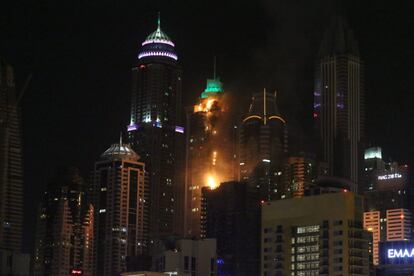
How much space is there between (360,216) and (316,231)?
608 centimetres

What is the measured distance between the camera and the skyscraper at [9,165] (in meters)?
169

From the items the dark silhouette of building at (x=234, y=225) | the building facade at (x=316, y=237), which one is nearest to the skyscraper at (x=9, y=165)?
the dark silhouette of building at (x=234, y=225)

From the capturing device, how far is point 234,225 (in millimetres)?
179375

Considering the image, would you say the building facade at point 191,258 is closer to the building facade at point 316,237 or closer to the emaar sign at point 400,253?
the building facade at point 316,237

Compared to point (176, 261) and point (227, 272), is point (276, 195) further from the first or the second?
point (176, 261)

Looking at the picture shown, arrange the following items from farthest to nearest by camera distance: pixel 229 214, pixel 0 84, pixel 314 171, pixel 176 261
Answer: pixel 314 171 < pixel 229 214 < pixel 0 84 < pixel 176 261

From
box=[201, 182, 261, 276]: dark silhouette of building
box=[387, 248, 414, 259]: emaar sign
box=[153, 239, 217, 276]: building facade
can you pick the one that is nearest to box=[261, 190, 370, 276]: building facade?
box=[387, 248, 414, 259]: emaar sign

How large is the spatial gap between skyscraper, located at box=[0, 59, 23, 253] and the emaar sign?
238ft

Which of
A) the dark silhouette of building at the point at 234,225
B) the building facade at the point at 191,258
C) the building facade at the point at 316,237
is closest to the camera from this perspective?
the building facade at the point at 316,237

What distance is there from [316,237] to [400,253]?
17.3 m

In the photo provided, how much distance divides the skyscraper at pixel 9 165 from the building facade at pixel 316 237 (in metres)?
61.9

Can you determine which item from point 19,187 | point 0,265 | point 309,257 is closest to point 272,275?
point 309,257

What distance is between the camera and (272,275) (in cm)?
12381

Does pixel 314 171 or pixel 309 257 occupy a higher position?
pixel 314 171
